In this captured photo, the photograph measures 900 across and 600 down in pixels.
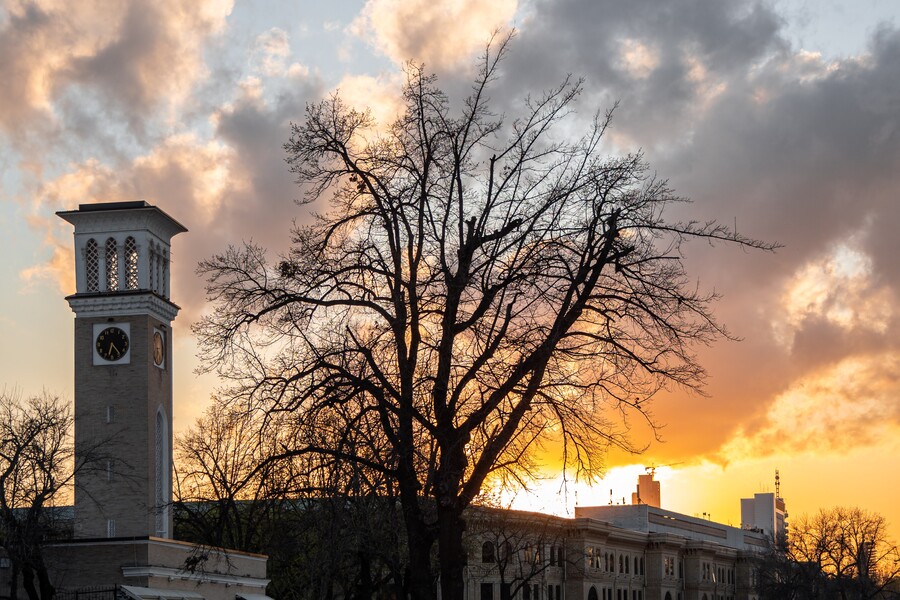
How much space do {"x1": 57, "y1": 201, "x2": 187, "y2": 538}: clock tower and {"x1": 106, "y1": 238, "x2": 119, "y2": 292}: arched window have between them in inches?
1.9

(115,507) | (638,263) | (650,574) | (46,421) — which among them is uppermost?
(638,263)

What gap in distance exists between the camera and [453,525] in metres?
20.2

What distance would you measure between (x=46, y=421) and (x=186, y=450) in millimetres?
14905

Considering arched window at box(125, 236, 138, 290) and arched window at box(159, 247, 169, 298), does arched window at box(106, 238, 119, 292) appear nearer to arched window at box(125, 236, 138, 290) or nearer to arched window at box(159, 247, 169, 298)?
arched window at box(125, 236, 138, 290)

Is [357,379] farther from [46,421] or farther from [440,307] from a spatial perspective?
[46,421]

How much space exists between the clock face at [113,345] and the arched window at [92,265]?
2.68 m

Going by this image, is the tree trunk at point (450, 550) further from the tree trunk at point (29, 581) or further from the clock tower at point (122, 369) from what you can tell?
the clock tower at point (122, 369)

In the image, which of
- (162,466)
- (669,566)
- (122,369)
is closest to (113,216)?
(122,369)

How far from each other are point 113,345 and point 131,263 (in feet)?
14.3

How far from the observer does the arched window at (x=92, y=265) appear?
63.8m

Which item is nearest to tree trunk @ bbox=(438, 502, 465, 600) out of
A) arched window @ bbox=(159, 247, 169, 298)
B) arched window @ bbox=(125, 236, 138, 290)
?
arched window @ bbox=(125, 236, 138, 290)

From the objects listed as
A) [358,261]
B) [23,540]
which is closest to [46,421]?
[23,540]

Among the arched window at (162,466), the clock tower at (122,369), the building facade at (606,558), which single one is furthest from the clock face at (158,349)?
the building facade at (606,558)

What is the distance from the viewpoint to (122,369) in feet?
202
